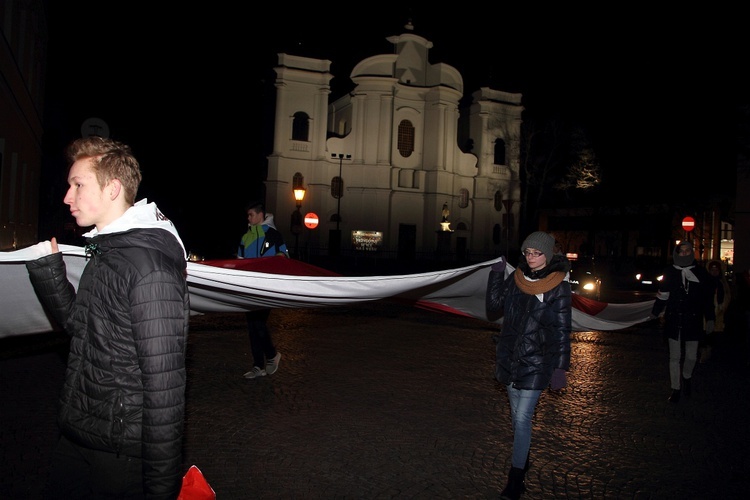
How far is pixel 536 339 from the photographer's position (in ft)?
15.5

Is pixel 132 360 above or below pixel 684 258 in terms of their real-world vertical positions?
below

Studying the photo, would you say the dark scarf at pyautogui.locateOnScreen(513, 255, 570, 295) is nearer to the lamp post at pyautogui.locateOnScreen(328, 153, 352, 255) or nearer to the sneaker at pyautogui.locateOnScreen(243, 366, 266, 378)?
the sneaker at pyautogui.locateOnScreen(243, 366, 266, 378)

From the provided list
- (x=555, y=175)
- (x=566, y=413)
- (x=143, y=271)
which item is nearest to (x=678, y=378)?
(x=566, y=413)

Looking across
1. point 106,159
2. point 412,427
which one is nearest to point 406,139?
point 412,427

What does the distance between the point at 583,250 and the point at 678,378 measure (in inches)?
1473

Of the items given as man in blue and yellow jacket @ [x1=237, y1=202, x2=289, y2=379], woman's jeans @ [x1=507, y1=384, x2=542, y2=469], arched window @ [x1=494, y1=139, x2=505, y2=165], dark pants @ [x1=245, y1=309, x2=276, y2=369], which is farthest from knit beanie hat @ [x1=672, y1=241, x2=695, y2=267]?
arched window @ [x1=494, y1=139, x2=505, y2=165]

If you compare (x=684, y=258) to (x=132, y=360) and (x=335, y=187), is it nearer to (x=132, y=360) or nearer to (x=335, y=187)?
(x=132, y=360)

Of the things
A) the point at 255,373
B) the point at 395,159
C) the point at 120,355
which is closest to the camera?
the point at 120,355

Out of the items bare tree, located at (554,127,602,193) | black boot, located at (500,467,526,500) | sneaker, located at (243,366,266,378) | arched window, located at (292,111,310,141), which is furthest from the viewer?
arched window, located at (292,111,310,141)

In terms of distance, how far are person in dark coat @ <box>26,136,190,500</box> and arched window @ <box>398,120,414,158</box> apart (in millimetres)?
56282

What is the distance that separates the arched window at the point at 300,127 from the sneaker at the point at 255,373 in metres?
48.0

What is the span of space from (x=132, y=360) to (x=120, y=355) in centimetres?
5

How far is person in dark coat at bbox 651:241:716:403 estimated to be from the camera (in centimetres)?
762

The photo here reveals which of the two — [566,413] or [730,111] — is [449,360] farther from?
[730,111]
